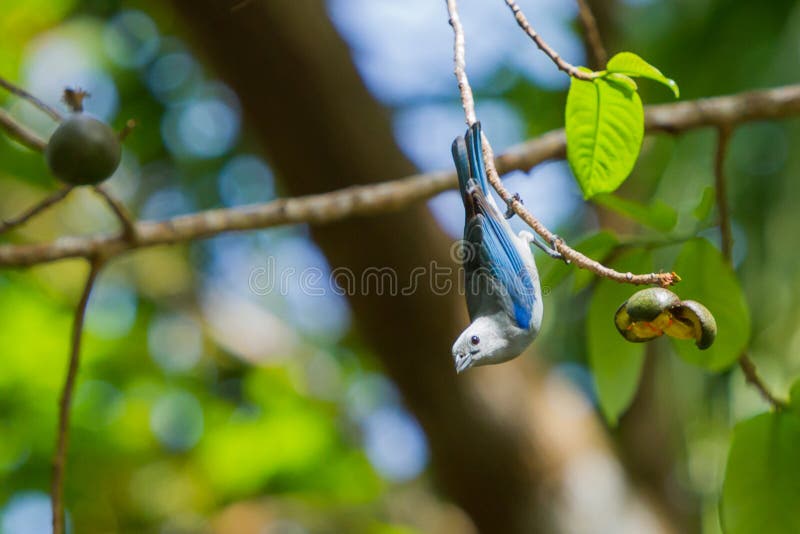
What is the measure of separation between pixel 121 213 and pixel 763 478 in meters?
1.20

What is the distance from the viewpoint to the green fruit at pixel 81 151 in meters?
1.22

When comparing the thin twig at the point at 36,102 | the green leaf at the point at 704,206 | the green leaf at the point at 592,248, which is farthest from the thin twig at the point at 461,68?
the thin twig at the point at 36,102

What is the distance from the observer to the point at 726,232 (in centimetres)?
168

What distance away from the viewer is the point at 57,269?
12.7ft

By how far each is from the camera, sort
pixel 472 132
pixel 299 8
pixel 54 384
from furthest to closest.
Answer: pixel 54 384
pixel 299 8
pixel 472 132

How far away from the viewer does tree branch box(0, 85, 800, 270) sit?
1794 millimetres

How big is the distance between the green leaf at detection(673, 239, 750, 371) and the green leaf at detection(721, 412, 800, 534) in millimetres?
131

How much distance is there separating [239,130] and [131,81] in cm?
59

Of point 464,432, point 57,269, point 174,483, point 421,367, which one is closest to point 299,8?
point 421,367

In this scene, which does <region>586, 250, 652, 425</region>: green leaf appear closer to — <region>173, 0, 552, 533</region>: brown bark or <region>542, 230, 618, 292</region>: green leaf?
<region>542, 230, 618, 292</region>: green leaf

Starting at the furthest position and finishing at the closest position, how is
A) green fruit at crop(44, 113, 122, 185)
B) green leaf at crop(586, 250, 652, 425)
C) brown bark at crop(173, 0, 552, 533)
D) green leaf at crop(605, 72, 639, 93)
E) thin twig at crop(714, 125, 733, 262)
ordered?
brown bark at crop(173, 0, 552, 533) → thin twig at crop(714, 125, 733, 262) → green leaf at crop(586, 250, 652, 425) → green fruit at crop(44, 113, 122, 185) → green leaf at crop(605, 72, 639, 93)

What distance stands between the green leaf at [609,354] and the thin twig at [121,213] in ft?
2.84

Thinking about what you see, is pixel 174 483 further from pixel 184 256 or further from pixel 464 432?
pixel 464 432

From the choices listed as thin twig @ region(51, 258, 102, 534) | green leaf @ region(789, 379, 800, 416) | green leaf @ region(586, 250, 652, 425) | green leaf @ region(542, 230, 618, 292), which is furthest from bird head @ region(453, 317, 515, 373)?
thin twig @ region(51, 258, 102, 534)
